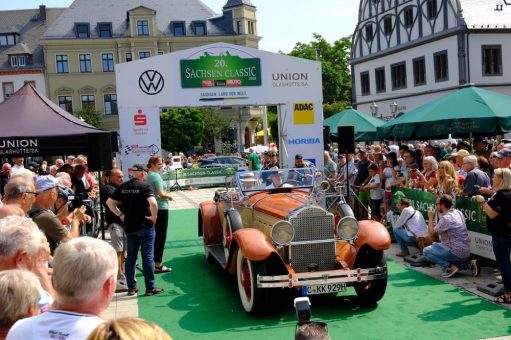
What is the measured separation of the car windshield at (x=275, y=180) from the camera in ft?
29.5

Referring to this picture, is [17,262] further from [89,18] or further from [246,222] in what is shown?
[89,18]

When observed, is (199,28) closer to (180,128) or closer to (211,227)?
(180,128)

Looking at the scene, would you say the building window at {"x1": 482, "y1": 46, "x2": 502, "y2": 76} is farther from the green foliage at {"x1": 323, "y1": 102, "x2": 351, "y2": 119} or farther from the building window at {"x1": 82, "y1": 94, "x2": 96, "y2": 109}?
the building window at {"x1": 82, "y1": 94, "x2": 96, "y2": 109}

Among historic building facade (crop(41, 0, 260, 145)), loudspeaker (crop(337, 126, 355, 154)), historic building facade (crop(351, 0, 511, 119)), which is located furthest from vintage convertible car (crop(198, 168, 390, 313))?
historic building facade (crop(41, 0, 260, 145))

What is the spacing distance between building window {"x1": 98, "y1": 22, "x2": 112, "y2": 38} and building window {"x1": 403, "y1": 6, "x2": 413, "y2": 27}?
96.4 ft

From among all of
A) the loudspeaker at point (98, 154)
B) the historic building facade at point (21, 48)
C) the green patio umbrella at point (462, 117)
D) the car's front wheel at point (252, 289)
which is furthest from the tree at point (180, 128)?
the car's front wheel at point (252, 289)

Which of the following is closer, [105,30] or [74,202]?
[74,202]

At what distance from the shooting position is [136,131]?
42.1 ft

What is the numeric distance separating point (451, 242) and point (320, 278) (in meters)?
2.55

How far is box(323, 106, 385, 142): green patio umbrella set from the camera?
56.2 ft

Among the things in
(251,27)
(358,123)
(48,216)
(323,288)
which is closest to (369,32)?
(251,27)

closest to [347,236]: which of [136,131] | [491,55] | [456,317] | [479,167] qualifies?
[456,317]

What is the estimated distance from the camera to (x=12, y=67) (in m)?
54.9

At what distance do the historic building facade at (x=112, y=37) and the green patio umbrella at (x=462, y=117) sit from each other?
144 feet
